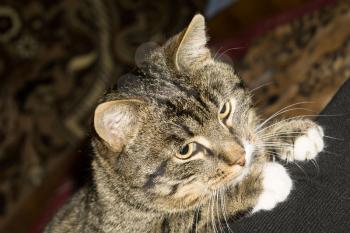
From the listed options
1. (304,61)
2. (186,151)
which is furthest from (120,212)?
(304,61)

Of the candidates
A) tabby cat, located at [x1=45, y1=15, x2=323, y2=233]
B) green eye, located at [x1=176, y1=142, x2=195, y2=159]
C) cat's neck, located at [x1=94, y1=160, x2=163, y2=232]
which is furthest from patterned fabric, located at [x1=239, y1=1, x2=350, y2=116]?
cat's neck, located at [x1=94, y1=160, x2=163, y2=232]

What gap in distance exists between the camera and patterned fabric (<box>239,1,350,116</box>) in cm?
175

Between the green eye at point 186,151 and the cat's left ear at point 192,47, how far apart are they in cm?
22

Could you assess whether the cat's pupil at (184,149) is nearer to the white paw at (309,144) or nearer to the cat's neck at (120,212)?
the cat's neck at (120,212)

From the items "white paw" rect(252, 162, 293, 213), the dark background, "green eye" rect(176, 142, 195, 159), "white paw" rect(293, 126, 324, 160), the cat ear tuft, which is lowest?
"white paw" rect(252, 162, 293, 213)

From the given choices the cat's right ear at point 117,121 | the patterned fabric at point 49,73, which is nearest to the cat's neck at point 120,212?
Answer: the cat's right ear at point 117,121

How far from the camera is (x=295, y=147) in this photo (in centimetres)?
130

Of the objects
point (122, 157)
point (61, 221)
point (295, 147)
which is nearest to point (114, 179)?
point (122, 157)

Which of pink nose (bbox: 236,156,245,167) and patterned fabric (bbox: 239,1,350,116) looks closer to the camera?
pink nose (bbox: 236,156,245,167)

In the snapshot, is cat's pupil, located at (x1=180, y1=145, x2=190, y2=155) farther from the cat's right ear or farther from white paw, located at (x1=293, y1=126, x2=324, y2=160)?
white paw, located at (x1=293, y1=126, x2=324, y2=160)

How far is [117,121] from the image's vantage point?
1.16 m

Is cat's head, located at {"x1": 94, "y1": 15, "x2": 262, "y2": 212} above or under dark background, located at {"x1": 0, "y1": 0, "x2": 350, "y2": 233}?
under

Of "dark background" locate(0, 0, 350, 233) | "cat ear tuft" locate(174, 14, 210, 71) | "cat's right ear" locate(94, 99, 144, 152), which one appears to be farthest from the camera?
"dark background" locate(0, 0, 350, 233)

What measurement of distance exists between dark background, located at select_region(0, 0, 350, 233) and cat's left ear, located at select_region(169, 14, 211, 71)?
0.79m
